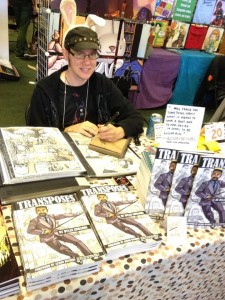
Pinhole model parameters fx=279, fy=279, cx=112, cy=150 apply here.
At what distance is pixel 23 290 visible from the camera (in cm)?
61

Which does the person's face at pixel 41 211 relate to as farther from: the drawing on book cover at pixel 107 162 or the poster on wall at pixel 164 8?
the poster on wall at pixel 164 8

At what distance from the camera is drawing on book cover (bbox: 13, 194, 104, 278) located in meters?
0.62

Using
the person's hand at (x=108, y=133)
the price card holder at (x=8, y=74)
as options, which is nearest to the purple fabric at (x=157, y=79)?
the price card holder at (x=8, y=74)

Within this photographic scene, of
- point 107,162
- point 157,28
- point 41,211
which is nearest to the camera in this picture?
point 41,211

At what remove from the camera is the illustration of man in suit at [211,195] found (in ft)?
2.71

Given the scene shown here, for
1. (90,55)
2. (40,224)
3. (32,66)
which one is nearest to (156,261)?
(40,224)

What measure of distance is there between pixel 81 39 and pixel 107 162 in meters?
0.61

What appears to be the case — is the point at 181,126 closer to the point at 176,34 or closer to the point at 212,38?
the point at 176,34

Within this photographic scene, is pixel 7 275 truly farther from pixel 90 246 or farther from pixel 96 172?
pixel 96 172

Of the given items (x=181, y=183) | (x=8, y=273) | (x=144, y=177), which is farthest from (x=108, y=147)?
(x=8, y=273)

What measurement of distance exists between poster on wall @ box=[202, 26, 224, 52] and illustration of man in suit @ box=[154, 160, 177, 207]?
11.6 ft

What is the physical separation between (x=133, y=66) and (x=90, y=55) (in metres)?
1.85

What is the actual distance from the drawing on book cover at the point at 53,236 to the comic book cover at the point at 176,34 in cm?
335

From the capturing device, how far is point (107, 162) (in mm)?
1105
